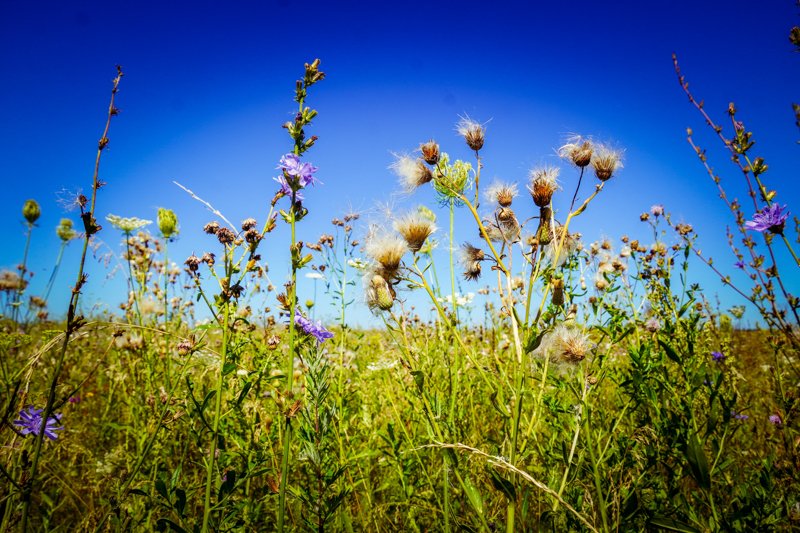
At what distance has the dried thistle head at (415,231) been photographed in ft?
7.16

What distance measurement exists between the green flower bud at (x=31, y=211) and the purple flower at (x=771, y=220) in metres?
5.52

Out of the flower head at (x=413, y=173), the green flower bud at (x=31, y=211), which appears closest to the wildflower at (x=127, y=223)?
the green flower bud at (x=31, y=211)

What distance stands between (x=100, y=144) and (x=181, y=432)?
2320 mm

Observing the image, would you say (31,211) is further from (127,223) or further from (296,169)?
(296,169)

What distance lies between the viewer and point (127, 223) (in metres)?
4.12

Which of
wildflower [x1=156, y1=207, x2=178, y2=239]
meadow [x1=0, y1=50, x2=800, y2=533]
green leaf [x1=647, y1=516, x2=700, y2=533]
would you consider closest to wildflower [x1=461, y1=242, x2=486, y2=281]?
meadow [x1=0, y1=50, x2=800, y2=533]

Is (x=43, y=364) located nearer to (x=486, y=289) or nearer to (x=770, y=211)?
(x=486, y=289)

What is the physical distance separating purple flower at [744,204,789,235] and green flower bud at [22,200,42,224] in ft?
18.1

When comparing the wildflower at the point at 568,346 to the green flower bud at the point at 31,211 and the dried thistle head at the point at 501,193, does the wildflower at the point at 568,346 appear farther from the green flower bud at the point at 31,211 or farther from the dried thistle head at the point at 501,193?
the green flower bud at the point at 31,211

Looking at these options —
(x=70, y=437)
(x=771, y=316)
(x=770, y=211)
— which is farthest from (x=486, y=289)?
(x=70, y=437)

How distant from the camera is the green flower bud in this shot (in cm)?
380

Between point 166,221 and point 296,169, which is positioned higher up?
point 166,221

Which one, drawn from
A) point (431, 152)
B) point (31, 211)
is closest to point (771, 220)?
point (431, 152)

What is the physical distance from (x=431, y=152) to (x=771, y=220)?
1520mm
